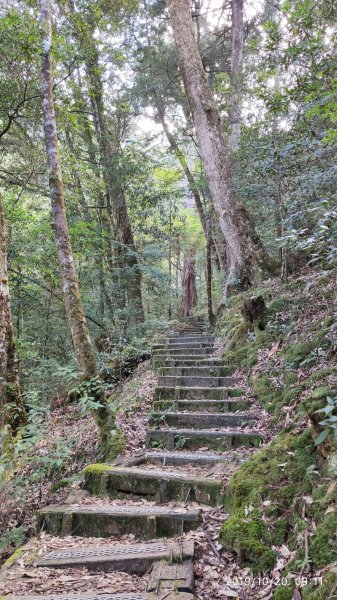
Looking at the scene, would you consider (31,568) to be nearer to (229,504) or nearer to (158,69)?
(229,504)

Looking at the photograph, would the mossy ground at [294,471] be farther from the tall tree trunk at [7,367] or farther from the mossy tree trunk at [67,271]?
the tall tree trunk at [7,367]

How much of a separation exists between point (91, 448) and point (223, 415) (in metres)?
1.85

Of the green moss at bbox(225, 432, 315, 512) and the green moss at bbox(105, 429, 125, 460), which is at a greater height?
the green moss at bbox(225, 432, 315, 512)

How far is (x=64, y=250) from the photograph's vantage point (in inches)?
214

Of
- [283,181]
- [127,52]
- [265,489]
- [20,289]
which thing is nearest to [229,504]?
[265,489]

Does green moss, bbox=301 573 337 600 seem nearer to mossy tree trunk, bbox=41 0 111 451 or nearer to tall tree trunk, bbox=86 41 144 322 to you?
mossy tree trunk, bbox=41 0 111 451

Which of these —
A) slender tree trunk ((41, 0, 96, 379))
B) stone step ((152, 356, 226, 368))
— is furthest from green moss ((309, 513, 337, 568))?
stone step ((152, 356, 226, 368))

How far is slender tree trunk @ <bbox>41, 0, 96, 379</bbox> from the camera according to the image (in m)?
5.24

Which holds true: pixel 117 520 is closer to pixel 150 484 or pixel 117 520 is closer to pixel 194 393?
pixel 150 484

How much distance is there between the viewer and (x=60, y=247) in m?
5.45

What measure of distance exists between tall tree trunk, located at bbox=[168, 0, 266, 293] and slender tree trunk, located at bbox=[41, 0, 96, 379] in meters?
4.66

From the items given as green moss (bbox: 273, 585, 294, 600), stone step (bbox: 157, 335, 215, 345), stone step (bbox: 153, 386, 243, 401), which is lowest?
green moss (bbox: 273, 585, 294, 600)

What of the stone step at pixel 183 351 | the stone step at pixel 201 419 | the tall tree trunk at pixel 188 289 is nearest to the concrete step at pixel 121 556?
the stone step at pixel 201 419

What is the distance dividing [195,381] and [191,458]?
2.29m
